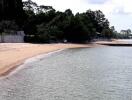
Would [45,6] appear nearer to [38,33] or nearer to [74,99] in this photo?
[38,33]

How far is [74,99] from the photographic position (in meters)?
18.5

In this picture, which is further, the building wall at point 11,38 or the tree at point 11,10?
the tree at point 11,10

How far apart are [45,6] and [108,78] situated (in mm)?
102914

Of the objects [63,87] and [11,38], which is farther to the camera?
[11,38]

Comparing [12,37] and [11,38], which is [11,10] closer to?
[12,37]

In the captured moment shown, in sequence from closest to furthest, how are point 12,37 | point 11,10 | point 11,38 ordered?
point 11,38 < point 12,37 < point 11,10

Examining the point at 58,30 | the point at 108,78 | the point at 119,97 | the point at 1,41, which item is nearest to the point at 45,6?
the point at 58,30

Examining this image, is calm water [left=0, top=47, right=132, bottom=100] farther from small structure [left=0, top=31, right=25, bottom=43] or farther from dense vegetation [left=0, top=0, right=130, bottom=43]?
dense vegetation [left=0, top=0, right=130, bottom=43]

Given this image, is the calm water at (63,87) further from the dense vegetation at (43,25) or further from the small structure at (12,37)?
the dense vegetation at (43,25)

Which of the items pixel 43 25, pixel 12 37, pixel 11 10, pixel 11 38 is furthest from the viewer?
pixel 43 25

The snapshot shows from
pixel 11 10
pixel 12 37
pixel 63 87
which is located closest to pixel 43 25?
pixel 11 10

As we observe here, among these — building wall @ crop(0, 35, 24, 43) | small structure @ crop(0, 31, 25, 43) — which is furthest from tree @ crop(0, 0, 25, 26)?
building wall @ crop(0, 35, 24, 43)

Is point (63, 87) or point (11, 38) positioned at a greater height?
point (11, 38)

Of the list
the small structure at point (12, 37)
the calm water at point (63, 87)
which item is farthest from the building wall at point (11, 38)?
the calm water at point (63, 87)
